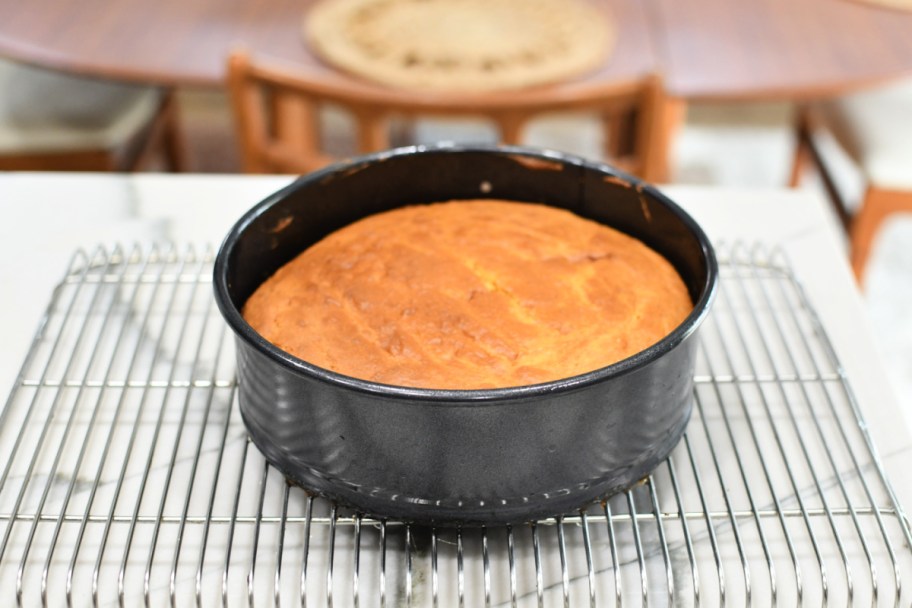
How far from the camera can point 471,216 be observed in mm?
1030

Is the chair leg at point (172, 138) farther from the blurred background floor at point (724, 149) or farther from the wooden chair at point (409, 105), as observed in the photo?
the wooden chair at point (409, 105)

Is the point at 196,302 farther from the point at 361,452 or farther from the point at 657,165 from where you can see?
the point at 657,165

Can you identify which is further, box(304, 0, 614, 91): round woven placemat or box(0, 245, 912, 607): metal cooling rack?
box(304, 0, 614, 91): round woven placemat

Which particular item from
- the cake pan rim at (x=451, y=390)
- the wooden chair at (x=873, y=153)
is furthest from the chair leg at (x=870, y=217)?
the cake pan rim at (x=451, y=390)

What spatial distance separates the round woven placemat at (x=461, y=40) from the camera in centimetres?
183

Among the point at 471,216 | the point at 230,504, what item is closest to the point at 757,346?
the point at 471,216

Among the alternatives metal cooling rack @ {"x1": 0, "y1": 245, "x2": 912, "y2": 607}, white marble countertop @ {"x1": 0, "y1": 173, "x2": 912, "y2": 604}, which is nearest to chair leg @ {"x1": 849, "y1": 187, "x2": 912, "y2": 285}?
white marble countertop @ {"x1": 0, "y1": 173, "x2": 912, "y2": 604}

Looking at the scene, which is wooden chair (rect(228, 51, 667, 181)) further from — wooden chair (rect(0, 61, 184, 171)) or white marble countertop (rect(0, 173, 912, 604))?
wooden chair (rect(0, 61, 184, 171))

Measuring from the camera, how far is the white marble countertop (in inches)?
42.5

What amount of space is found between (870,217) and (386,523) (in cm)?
171

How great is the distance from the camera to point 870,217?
2176mm

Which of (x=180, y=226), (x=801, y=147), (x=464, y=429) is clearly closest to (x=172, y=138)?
(x=180, y=226)

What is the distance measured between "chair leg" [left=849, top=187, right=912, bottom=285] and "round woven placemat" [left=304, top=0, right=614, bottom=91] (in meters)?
0.70

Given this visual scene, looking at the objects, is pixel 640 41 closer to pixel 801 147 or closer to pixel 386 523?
pixel 801 147
